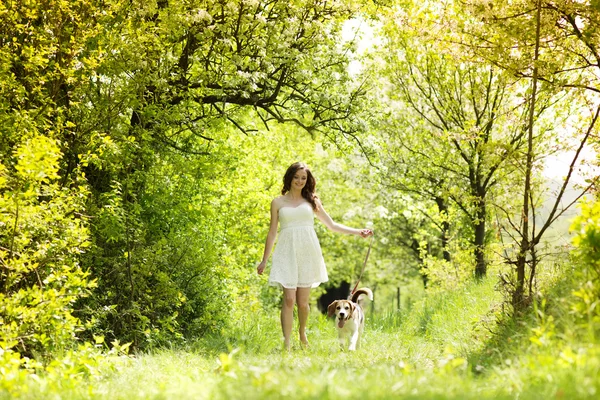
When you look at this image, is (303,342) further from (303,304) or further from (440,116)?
(440,116)

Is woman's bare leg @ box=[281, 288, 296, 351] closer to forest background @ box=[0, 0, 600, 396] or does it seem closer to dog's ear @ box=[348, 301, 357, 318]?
dog's ear @ box=[348, 301, 357, 318]

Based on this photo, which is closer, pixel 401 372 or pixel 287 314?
pixel 401 372

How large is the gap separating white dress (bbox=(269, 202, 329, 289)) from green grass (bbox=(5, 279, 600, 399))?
79 cm

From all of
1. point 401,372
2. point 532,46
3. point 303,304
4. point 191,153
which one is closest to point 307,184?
point 303,304

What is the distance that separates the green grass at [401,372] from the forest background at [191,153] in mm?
95

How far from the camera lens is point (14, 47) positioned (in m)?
A: 6.98

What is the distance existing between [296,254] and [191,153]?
286 cm

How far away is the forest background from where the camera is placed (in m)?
5.71

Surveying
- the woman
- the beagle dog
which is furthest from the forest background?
the beagle dog

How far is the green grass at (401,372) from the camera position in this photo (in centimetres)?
346

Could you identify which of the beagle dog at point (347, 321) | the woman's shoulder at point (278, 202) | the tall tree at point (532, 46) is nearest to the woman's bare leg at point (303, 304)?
the beagle dog at point (347, 321)

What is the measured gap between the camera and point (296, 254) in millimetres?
7625

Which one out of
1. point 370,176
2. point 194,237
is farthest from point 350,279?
point 194,237

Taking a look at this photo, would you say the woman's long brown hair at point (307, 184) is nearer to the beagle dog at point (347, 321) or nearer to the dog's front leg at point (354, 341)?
the beagle dog at point (347, 321)
